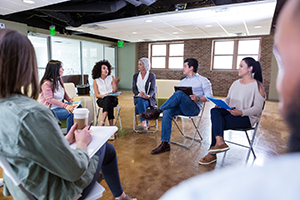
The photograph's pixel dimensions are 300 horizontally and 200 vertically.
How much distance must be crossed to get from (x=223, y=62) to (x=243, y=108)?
7.53 m

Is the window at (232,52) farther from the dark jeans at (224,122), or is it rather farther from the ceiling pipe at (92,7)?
the dark jeans at (224,122)

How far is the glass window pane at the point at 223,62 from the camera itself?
9.26 m

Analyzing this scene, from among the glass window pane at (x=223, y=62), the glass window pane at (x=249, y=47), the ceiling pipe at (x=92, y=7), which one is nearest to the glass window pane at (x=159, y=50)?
the glass window pane at (x=223, y=62)

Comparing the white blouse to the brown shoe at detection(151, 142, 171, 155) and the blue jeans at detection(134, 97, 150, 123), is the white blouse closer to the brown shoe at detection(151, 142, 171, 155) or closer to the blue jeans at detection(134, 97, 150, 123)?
the blue jeans at detection(134, 97, 150, 123)

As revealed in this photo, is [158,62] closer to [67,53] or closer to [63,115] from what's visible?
[67,53]

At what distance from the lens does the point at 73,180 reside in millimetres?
900

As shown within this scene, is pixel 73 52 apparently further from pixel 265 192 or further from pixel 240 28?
pixel 265 192

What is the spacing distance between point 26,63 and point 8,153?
0.38m

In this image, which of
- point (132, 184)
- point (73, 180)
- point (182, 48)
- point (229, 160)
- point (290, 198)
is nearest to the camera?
point (290, 198)

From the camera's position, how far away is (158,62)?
35.9ft

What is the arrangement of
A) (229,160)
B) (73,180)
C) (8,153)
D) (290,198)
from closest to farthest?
(290,198) → (8,153) → (73,180) → (229,160)

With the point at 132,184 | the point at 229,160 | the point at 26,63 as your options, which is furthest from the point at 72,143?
the point at 229,160

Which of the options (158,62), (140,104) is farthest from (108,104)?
(158,62)

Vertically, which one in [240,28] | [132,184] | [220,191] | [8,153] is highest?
[240,28]
